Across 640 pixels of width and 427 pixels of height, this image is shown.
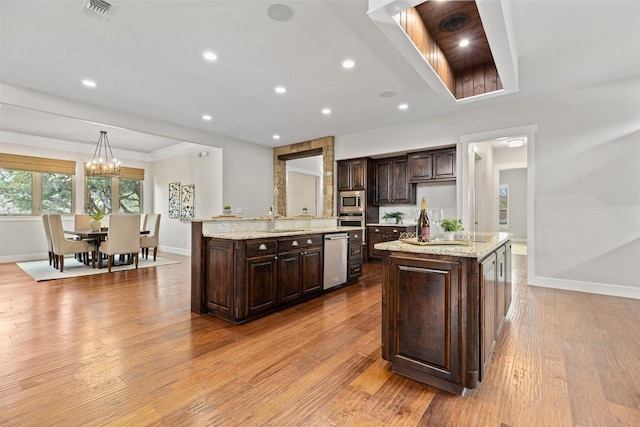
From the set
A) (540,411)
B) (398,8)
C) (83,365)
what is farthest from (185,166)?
(540,411)

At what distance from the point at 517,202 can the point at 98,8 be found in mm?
11780

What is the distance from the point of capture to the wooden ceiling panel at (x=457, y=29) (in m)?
2.62

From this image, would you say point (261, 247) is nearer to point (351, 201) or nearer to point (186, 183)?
point (351, 201)

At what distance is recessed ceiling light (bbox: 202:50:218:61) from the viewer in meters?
3.22

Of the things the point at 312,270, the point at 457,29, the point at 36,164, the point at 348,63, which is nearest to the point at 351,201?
the point at 312,270

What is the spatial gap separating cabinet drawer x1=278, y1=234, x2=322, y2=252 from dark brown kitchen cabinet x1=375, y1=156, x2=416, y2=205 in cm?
321

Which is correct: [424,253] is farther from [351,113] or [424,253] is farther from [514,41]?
[351,113]

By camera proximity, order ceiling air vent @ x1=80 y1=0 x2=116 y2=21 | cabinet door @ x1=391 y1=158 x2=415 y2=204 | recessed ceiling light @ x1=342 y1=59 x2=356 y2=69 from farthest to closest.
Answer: cabinet door @ x1=391 y1=158 x2=415 y2=204 < recessed ceiling light @ x1=342 y1=59 x2=356 y2=69 < ceiling air vent @ x1=80 y1=0 x2=116 y2=21

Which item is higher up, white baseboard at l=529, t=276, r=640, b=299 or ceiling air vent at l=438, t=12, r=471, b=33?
ceiling air vent at l=438, t=12, r=471, b=33

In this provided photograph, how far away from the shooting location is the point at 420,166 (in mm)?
5918

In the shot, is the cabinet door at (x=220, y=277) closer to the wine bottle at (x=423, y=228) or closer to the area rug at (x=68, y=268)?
the wine bottle at (x=423, y=228)

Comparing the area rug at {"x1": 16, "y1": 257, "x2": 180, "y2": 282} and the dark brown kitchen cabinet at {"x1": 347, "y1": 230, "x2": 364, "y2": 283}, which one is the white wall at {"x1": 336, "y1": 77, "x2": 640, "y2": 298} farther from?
the area rug at {"x1": 16, "y1": 257, "x2": 180, "y2": 282}

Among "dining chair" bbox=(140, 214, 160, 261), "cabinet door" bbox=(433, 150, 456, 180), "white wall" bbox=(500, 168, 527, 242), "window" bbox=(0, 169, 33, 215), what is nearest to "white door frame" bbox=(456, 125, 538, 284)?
"cabinet door" bbox=(433, 150, 456, 180)

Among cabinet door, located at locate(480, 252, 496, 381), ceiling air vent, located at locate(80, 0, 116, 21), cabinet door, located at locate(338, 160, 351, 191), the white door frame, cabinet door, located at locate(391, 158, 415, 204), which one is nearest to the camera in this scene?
cabinet door, located at locate(480, 252, 496, 381)
